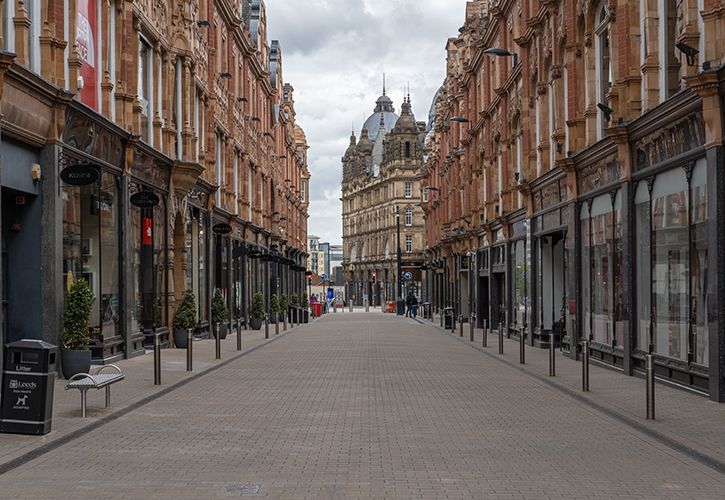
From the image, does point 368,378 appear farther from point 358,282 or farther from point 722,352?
point 358,282

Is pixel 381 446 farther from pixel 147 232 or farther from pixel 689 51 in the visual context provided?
pixel 147 232

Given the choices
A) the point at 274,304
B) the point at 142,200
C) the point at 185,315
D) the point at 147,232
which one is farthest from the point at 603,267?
the point at 274,304

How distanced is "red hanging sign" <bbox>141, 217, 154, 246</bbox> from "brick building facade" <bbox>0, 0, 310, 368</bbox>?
2.2 inches

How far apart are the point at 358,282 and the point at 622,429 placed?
12629 cm

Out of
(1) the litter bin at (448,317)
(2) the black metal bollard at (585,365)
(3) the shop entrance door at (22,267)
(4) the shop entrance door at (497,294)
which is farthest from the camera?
(1) the litter bin at (448,317)

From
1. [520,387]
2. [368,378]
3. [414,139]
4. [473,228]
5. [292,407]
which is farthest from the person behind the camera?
[414,139]

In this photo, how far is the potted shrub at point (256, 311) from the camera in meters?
42.9

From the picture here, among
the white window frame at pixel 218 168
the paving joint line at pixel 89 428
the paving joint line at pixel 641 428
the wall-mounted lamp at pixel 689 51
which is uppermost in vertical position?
the white window frame at pixel 218 168

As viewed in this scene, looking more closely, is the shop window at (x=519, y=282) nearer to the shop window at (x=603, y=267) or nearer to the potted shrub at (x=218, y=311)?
the shop window at (x=603, y=267)

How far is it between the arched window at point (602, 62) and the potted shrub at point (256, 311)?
74.8ft

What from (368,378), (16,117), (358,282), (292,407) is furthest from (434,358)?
(358,282)

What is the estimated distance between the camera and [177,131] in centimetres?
3098

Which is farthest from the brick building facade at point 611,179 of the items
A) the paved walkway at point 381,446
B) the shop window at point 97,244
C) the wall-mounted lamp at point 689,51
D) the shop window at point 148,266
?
the shop window at point 148,266

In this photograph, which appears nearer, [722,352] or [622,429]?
[622,429]
